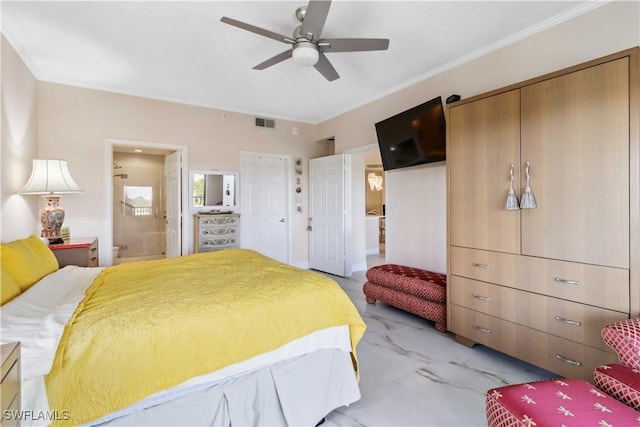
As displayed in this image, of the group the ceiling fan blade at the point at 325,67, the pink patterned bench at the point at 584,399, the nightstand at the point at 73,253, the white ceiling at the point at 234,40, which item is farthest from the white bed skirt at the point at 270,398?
the white ceiling at the point at 234,40

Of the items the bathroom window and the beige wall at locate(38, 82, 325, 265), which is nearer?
the beige wall at locate(38, 82, 325, 265)

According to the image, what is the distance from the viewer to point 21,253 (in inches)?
72.3

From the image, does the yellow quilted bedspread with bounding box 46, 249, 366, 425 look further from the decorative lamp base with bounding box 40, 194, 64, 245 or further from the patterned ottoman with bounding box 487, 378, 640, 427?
the decorative lamp base with bounding box 40, 194, 64, 245

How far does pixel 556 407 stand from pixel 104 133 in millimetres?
4995

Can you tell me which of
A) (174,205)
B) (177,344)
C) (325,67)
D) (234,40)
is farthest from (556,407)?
(174,205)

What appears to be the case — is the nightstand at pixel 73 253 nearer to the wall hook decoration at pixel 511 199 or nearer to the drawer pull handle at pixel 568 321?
the wall hook decoration at pixel 511 199

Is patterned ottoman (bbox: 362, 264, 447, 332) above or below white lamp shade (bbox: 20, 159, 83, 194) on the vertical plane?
below

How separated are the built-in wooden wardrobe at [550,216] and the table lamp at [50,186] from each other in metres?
3.73

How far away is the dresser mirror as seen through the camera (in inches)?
182

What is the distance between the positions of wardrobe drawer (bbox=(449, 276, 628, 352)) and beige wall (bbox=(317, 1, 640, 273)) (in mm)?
925

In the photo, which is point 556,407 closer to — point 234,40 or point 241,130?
point 234,40

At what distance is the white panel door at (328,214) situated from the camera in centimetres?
496

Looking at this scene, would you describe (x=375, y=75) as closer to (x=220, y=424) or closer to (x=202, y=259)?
(x=202, y=259)

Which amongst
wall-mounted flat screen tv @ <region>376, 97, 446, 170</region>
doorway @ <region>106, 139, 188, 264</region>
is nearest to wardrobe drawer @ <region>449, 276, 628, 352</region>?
wall-mounted flat screen tv @ <region>376, 97, 446, 170</region>
